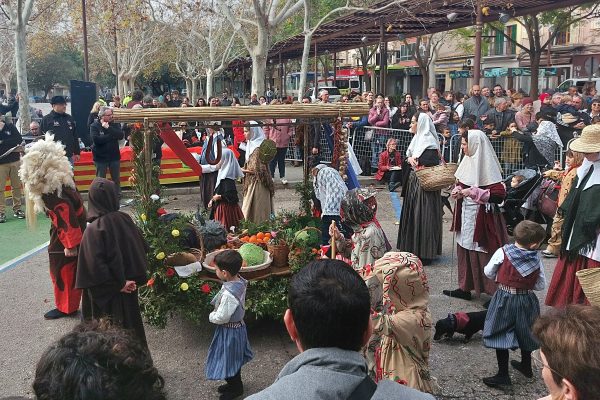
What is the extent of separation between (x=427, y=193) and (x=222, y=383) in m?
3.90

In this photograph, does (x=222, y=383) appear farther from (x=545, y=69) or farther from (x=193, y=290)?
(x=545, y=69)

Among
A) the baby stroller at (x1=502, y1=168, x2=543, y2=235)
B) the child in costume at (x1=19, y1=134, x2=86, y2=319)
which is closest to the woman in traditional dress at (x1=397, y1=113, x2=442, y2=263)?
the baby stroller at (x1=502, y1=168, x2=543, y2=235)

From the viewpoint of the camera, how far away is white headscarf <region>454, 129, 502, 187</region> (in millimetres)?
6262

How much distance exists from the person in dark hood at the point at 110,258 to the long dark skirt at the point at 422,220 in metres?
3.98

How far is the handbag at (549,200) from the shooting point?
8422 millimetres

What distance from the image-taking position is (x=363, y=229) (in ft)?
15.2

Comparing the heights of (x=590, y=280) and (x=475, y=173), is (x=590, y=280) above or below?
below

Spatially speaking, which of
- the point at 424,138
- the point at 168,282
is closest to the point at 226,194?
the point at 424,138

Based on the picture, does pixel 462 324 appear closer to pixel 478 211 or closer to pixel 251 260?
pixel 478 211

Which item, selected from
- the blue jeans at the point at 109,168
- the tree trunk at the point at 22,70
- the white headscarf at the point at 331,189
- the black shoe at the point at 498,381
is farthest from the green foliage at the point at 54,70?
the black shoe at the point at 498,381

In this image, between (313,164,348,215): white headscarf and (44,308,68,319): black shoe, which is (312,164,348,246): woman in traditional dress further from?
(44,308,68,319): black shoe

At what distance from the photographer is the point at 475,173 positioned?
6.30 metres

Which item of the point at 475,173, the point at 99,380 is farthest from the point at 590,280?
the point at 99,380

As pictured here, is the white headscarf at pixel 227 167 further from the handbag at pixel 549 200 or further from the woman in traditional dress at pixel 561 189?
the handbag at pixel 549 200
